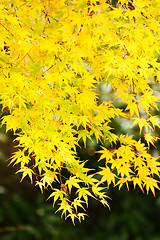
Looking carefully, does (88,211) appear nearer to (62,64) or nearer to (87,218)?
(87,218)

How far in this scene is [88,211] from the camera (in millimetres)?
4664

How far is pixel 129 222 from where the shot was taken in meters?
4.37

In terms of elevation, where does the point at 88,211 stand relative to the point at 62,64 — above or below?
below

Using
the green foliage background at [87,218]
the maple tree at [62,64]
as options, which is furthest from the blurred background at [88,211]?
the maple tree at [62,64]

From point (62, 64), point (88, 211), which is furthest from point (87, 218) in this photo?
point (62, 64)

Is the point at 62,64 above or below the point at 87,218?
above

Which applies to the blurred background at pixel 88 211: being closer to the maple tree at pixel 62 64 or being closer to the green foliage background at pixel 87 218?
the green foliage background at pixel 87 218

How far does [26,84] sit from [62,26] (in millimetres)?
616

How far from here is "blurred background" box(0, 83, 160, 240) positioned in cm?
424

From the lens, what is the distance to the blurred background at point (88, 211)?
13.9 feet

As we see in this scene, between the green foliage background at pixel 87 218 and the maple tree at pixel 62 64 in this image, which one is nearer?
the maple tree at pixel 62 64

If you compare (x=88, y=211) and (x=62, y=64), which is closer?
(x=62, y=64)

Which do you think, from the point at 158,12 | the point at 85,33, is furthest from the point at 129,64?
the point at 158,12

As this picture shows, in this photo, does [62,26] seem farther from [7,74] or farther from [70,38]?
[7,74]
